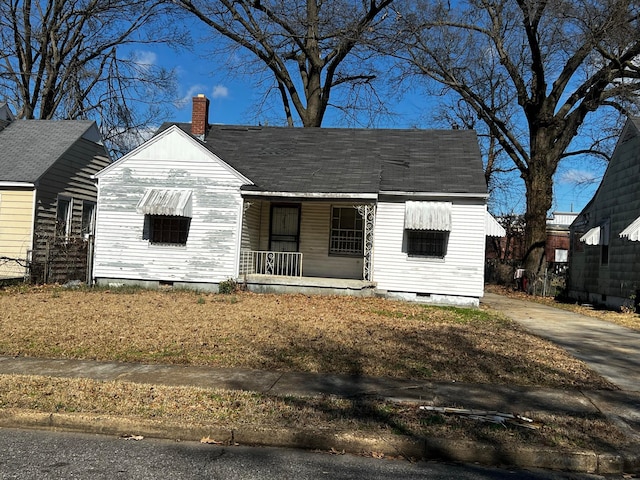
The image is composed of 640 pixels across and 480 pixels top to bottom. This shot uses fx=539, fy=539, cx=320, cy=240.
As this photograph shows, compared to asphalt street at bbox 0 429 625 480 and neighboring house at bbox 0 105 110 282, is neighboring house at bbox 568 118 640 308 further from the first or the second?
neighboring house at bbox 0 105 110 282

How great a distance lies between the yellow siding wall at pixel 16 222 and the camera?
1656 cm

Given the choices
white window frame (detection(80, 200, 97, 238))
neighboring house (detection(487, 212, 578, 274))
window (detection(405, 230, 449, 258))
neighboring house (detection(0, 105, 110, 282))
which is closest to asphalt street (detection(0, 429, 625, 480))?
window (detection(405, 230, 449, 258))

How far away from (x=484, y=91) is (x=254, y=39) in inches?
487

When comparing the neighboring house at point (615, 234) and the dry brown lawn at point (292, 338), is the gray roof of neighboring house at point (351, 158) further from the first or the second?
the neighboring house at point (615, 234)

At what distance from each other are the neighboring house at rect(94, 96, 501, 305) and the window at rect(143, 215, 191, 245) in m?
0.03

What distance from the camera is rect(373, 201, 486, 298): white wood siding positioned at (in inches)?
598

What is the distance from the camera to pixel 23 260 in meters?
16.1

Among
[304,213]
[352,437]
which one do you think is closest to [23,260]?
[304,213]

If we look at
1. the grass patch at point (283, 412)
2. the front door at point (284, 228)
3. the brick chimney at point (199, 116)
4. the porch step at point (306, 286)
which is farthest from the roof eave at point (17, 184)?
the grass patch at point (283, 412)

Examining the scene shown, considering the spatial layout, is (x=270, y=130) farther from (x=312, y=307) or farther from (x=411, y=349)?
(x=411, y=349)

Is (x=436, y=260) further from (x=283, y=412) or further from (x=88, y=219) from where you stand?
(x=88, y=219)

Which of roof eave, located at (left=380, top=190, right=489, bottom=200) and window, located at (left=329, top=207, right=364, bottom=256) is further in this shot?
window, located at (left=329, top=207, right=364, bottom=256)

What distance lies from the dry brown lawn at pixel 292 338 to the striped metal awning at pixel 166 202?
9.12 feet

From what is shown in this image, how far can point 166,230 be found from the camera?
1611cm
